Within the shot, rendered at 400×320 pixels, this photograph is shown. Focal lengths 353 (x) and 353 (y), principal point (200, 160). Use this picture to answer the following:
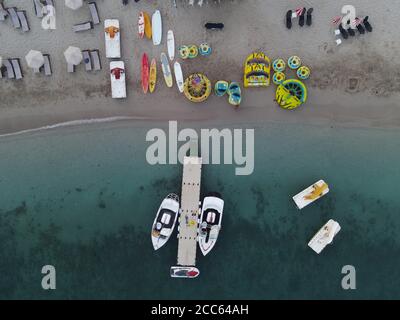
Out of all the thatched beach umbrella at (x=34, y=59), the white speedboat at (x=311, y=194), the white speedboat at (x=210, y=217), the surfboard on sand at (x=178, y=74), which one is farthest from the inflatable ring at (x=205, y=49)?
the white speedboat at (x=311, y=194)

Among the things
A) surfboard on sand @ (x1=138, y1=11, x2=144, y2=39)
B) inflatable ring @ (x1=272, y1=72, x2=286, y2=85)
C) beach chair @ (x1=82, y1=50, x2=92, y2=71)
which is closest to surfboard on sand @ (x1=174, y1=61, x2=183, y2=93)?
surfboard on sand @ (x1=138, y1=11, x2=144, y2=39)

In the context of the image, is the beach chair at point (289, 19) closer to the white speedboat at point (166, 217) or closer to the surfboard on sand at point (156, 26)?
the surfboard on sand at point (156, 26)

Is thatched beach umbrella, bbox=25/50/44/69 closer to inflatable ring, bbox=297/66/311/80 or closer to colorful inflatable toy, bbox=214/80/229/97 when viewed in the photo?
colorful inflatable toy, bbox=214/80/229/97

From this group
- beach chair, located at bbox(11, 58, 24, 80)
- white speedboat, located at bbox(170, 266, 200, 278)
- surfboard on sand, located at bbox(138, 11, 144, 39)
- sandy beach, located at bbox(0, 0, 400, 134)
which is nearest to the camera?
surfboard on sand, located at bbox(138, 11, 144, 39)

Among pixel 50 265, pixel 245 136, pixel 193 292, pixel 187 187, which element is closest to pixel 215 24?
pixel 245 136

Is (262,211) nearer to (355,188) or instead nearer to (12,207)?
(355,188)
